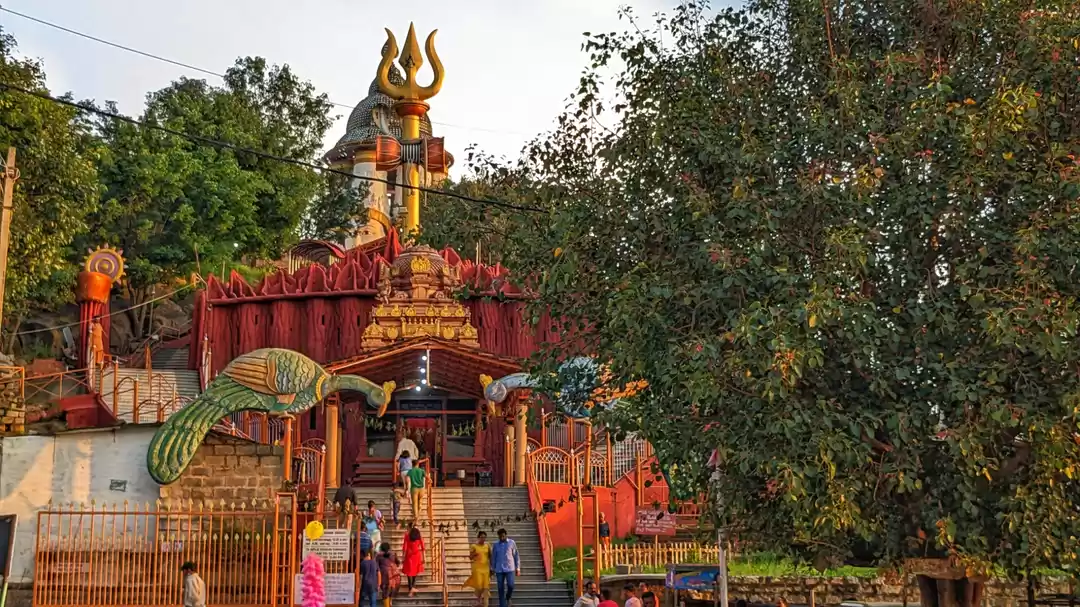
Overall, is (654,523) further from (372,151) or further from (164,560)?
(372,151)

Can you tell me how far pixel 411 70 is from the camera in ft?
156

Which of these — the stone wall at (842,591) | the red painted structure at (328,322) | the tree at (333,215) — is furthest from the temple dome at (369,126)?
the stone wall at (842,591)

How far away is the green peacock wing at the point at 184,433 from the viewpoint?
18.9 m

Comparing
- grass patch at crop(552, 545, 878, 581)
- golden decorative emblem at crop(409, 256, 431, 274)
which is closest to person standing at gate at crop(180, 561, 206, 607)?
grass patch at crop(552, 545, 878, 581)

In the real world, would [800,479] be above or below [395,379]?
below

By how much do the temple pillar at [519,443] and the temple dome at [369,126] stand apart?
3838 centimetres

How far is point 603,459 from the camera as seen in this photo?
26.9m

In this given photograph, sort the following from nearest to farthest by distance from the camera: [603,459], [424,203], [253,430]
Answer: [603,459], [253,430], [424,203]

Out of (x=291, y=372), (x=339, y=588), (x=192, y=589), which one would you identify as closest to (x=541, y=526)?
(x=291, y=372)

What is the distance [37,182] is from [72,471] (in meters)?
12.8

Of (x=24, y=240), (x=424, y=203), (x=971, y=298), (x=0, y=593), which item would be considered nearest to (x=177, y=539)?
(x=0, y=593)

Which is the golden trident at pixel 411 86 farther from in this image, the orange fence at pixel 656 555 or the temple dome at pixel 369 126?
the orange fence at pixel 656 555

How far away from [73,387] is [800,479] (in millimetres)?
24168

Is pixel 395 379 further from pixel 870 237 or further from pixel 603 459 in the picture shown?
pixel 870 237
